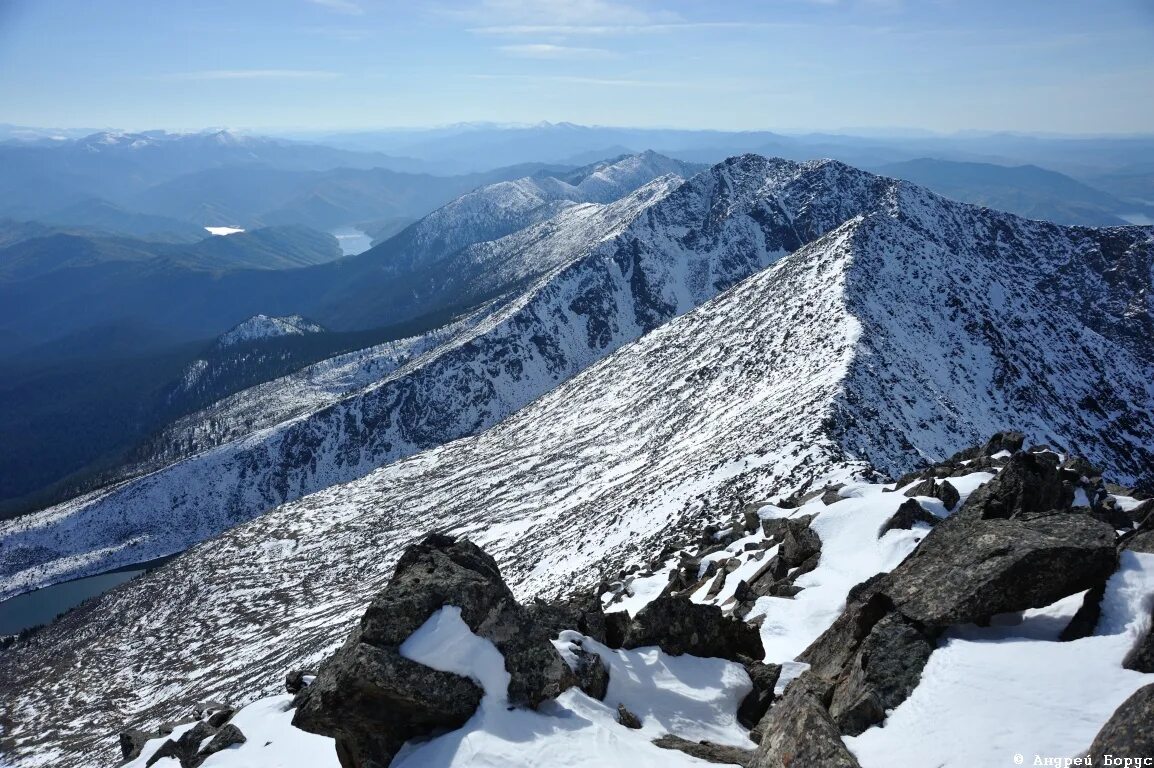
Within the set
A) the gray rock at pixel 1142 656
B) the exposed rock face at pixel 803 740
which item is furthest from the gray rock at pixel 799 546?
the gray rock at pixel 1142 656

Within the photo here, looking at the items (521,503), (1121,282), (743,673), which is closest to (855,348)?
(521,503)

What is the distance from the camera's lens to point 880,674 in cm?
1570

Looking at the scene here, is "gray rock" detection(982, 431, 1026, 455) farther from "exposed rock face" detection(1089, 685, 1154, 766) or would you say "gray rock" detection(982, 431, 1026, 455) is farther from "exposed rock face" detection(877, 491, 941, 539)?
"exposed rock face" detection(1089, 685, 1154, 766)

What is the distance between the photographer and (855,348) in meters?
81.4

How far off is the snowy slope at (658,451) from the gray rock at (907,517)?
66.0 feet

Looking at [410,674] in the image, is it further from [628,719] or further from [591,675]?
[628,719]

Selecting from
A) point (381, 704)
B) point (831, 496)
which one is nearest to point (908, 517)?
point (831, 496)

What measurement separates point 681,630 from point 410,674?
9299 millimetres

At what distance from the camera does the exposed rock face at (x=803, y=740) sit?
520 inches

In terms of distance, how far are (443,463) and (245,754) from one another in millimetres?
117083

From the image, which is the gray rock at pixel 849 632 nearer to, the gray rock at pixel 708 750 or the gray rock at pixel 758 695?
the gray rock at pixel 758 695

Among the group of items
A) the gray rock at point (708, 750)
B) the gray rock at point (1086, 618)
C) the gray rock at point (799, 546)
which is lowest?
the gray rock at point (799, 546)

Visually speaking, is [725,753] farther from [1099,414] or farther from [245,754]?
[1099,414]

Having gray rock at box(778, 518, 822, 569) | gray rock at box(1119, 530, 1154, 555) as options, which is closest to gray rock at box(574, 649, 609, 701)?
gray rock at box(778, 518, 822, 569)
